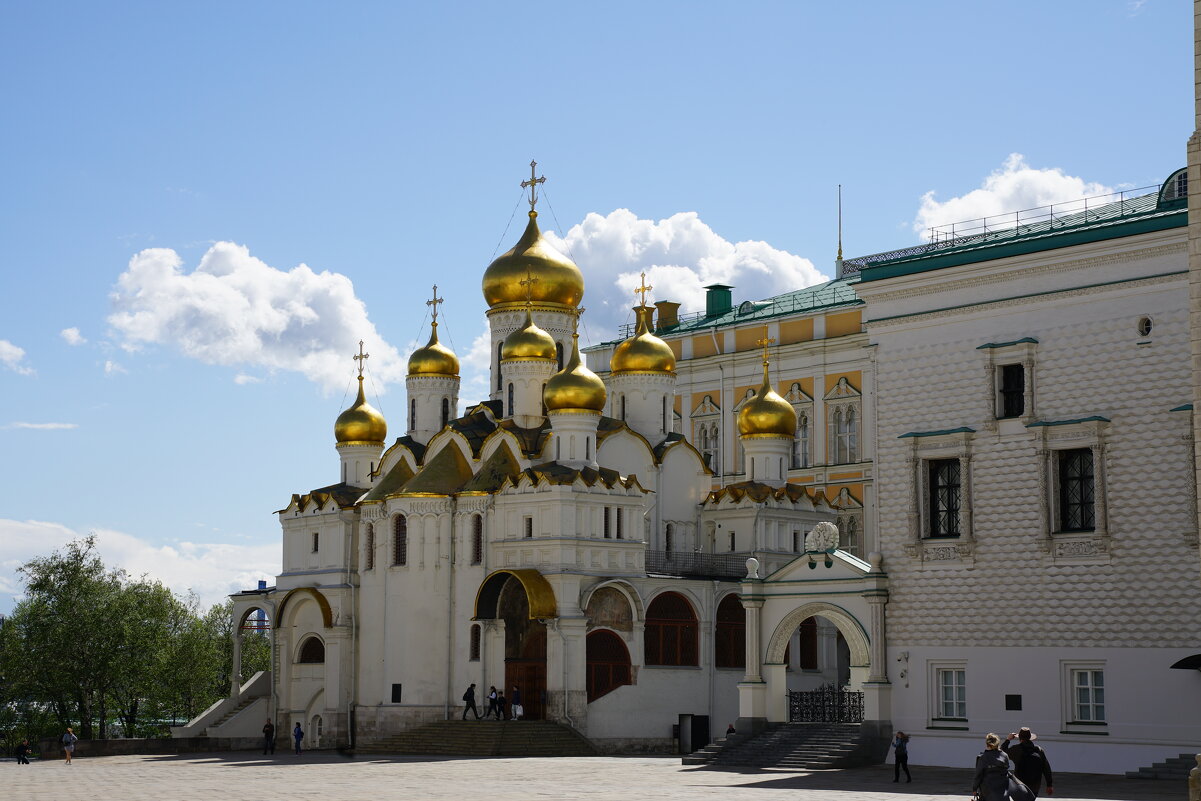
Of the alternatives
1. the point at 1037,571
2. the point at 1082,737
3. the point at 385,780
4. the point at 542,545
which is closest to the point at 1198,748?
the point at 1082,737

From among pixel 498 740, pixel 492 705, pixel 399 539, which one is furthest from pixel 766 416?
pixel 498 740

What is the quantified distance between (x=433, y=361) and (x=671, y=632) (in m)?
11.4

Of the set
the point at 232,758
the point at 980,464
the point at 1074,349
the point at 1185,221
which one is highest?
the point at 1185,221

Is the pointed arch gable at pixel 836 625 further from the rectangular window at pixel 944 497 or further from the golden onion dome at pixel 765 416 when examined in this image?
the golden onion dome at pixel 765 416

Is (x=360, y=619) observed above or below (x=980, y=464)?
below

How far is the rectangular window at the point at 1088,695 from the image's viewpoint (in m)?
26.1

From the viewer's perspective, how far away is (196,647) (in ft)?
195

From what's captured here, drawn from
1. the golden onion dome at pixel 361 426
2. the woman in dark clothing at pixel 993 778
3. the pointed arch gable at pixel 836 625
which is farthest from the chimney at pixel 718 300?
the woman in dark clothing at pixel 993 778

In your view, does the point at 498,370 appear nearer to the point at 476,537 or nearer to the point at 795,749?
the point at 476,537

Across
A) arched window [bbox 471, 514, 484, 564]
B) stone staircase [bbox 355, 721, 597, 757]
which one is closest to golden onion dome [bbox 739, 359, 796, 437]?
arched window [bbox 471, 514, 484, 564]

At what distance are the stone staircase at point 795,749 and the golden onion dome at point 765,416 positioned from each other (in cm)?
1405

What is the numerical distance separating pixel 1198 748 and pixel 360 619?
23257 mm

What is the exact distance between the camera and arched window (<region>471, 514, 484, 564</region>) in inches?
1554

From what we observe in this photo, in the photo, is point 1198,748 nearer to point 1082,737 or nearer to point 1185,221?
point 1082,737
